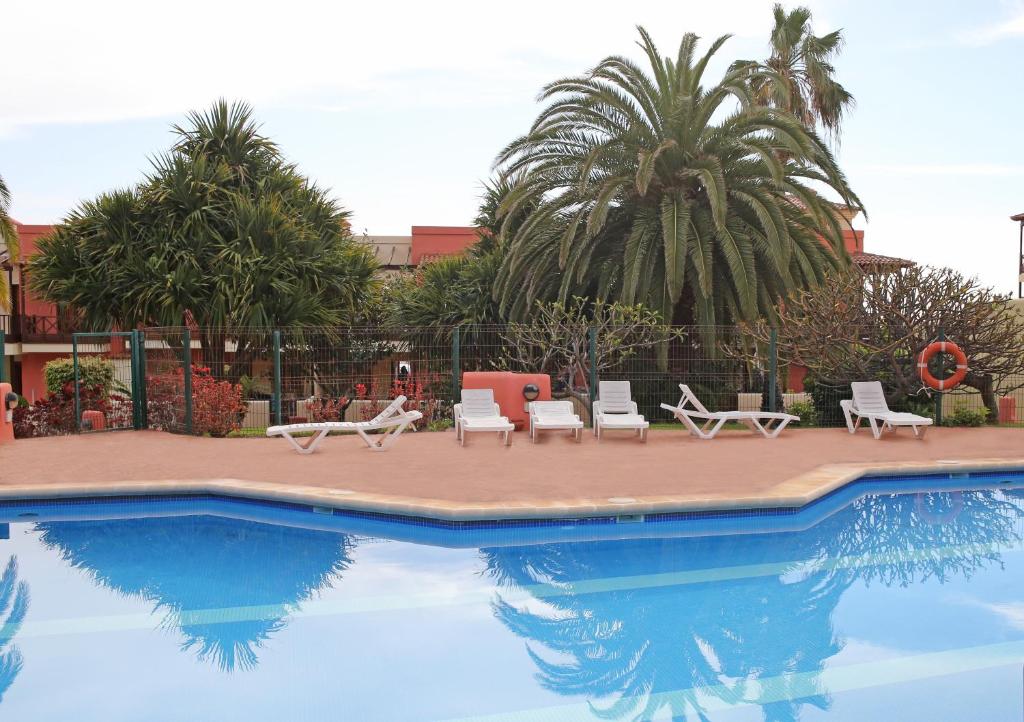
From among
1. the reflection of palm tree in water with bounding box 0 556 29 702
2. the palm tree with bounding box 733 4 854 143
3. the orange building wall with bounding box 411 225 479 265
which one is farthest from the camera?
the orange building wall with bounding box 411 225 479 265

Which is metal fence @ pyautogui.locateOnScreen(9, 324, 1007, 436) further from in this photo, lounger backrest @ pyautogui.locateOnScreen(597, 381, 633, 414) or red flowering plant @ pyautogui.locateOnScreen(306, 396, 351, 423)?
lounger backrest @ pyautogui.locateOnScreen(597, 381, 633, 414)

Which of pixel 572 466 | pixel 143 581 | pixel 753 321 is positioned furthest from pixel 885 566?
pixel 753 321

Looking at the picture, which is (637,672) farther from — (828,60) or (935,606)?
(828,60)

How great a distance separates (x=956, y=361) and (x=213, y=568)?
39.4 ft

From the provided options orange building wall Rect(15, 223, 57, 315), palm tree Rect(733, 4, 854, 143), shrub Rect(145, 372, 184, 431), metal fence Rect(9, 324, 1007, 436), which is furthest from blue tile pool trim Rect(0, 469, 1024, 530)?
orange building wall Rect(15, 223, 57, 315)

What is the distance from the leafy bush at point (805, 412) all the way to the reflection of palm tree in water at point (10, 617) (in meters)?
12.8

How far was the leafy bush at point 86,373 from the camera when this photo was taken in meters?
16.3

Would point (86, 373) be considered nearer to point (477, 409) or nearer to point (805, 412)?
point (477, 409)

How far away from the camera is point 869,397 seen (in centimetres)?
1457

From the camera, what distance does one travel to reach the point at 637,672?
529 centimetres

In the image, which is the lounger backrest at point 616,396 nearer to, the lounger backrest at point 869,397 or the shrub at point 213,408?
the lounger backrest at point 869,397

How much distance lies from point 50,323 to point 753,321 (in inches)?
997

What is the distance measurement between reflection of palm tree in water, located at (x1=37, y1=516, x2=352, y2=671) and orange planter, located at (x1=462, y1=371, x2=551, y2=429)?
5793 millimetres

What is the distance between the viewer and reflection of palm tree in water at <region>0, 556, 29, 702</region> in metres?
5.20
